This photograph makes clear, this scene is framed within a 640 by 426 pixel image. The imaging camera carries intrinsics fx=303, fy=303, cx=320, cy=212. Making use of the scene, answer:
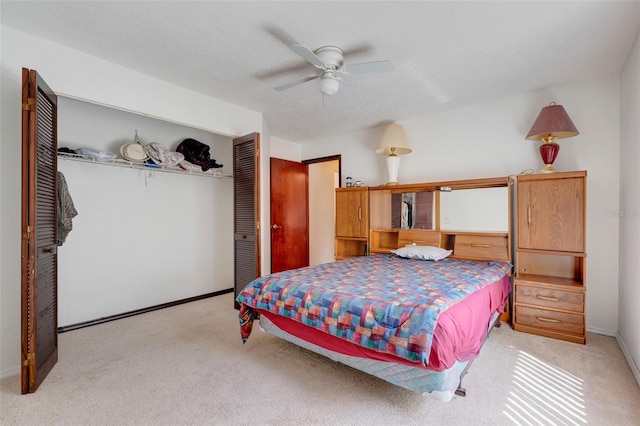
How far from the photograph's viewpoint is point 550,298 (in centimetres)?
278

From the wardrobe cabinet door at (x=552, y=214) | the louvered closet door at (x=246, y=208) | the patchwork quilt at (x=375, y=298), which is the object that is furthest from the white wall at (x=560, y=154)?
the louvered closet door at (x=246, y=208)

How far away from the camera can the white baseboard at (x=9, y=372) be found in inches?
84.3

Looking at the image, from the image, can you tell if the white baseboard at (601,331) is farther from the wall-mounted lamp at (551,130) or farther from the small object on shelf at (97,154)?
the small object on shelf at (97,154)

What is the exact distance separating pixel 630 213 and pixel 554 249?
0.59m

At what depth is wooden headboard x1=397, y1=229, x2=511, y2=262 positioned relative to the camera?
10.6 ft

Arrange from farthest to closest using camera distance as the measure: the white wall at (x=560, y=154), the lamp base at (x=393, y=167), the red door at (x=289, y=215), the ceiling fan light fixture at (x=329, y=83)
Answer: the red door at (x=289, y=215) → the lamp base at (x=393, y=167) → the white wall at (x=560, y=154) → the ceiling fan light fixture at (x=329, y=83)

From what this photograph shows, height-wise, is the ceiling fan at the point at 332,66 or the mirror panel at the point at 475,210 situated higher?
the ceiling fan at the point at 332,66

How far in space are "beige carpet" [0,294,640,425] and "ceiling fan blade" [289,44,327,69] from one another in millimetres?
2227

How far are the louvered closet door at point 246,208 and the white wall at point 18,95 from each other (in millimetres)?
1009

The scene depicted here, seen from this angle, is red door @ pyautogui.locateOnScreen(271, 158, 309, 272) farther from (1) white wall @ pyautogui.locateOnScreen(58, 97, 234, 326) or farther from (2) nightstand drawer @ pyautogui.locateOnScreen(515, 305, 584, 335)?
(2) nightstand drawer @ pyautogui.locateOnScreen(515, 305, 584, 335)

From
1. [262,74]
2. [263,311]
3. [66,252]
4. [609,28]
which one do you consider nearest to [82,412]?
[263,311]

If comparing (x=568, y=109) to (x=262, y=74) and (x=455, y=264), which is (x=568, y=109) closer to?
(x=455, y=264)

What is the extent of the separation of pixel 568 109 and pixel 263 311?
139 inches

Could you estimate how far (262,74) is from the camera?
2879mm
